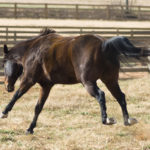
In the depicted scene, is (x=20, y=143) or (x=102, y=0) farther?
(x=102, y=0)

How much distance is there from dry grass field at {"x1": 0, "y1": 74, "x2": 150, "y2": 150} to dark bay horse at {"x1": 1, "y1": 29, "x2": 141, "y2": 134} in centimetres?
34

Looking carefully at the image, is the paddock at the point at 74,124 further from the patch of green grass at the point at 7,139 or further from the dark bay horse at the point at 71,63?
the dark bay horse at the point at 71,63

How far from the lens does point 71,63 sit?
21.7ft

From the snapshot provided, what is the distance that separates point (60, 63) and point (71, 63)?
0.20m

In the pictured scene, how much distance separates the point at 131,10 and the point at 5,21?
14.6 m

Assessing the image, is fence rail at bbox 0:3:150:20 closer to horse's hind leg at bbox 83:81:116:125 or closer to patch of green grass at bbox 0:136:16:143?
patch of green grass at bbox 0:136:16:143

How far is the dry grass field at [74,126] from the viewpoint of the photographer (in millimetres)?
6176

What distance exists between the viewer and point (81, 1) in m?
56.6

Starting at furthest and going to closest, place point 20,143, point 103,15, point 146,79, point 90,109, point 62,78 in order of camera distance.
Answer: point 103,15 < point 146,79 < point 90,109 < point 62,78 < point 20,143

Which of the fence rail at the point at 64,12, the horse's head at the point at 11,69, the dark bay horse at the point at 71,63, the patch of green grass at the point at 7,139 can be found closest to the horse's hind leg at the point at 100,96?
the dark bay horse at the point at 71,63

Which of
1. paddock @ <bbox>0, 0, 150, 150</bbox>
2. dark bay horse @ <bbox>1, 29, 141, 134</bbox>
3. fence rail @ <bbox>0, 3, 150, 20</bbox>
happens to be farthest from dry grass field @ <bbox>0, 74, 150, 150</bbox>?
fence rail @ <bbox>0, 3, 150, 20</bbox>

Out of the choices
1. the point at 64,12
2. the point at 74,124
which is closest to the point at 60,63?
the point at 74,124

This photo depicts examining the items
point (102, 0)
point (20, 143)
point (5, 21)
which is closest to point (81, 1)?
point (102, 0)

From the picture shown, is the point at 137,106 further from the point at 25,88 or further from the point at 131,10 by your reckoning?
the point at 131,10
